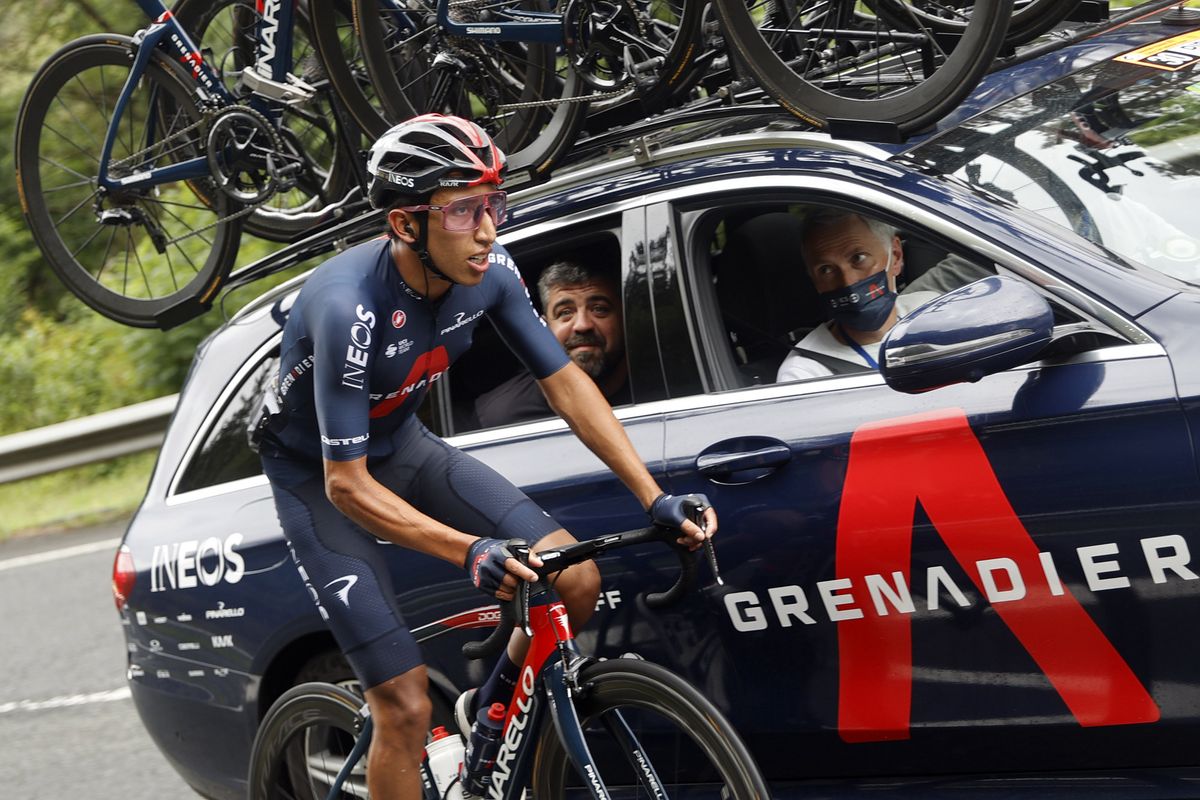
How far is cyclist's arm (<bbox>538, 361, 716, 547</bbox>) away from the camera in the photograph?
3562 mm

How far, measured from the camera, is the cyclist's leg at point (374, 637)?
3.75 meters

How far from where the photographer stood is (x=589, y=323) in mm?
4262

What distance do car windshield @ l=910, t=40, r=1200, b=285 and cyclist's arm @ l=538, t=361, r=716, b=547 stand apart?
959mm

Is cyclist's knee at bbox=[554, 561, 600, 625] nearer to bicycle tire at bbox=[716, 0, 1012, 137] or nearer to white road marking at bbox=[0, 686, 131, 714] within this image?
bicycle tire at bbox=[716, 0, 1012, 137]

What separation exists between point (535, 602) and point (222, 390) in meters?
1.59

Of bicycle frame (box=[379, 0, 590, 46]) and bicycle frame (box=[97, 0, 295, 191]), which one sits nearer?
bicycle frame (box=[379, 0, 590, 46])

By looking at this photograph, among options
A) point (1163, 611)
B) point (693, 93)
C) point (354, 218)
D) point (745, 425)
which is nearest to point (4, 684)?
point (354, 218)

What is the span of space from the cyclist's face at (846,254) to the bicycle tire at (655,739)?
1176mm

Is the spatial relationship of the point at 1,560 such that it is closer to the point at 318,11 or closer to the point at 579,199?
the point at 318,11

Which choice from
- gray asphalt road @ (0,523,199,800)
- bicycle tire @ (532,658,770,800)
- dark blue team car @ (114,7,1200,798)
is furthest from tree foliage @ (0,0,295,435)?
bicycle tire @ (532,658,770,800)

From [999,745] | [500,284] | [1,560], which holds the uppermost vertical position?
[500,284]

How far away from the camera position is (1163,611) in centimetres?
316

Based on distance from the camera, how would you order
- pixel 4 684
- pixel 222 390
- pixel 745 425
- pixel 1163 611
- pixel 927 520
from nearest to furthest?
pixel 1163 611 < pixel 927 520 < pixel 745 425 < pixel 222 390 < pixel 4 684

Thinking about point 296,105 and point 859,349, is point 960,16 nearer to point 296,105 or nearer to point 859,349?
point 859,349
